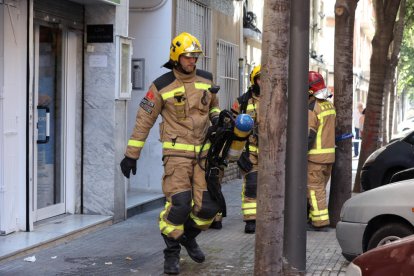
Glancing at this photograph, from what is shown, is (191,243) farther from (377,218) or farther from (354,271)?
(354,271)

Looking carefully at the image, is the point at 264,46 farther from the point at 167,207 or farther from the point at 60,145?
the point at 60,145

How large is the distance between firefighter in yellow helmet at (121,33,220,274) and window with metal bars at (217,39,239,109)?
744 centimetres

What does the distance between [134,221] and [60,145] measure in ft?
4.65

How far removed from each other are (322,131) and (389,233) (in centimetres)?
276

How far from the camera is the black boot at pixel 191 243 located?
699 centimetres

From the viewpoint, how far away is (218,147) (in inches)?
264

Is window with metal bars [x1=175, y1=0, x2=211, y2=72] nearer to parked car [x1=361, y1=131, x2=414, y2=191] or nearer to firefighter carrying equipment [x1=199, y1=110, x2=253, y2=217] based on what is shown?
parked car [x1=361, y1=131, x2=414, y2=191]

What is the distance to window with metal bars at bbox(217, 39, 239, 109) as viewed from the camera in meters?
14.5

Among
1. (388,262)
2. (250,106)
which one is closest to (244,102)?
(250,106)

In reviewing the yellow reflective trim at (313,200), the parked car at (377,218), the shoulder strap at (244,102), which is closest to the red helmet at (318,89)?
the shoulder strap at (244,102)

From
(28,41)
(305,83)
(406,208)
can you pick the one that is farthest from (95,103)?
(406,208)

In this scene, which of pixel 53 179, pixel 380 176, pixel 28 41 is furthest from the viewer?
pixel 380 176

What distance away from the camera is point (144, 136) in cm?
685

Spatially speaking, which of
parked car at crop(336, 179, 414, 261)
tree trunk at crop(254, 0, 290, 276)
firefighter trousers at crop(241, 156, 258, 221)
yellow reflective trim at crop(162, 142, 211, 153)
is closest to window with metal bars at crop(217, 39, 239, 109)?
firefighter trousers at crop(241, 156, 258, 221)
